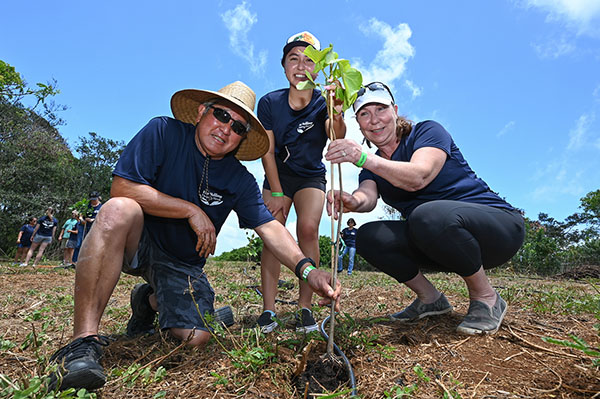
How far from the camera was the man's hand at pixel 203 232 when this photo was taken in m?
2.39

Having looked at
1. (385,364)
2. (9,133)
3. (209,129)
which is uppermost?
(9,133)

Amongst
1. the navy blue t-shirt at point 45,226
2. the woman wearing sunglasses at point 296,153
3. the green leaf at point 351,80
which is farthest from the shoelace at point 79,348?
the navy blue t-shirt at point 45,226

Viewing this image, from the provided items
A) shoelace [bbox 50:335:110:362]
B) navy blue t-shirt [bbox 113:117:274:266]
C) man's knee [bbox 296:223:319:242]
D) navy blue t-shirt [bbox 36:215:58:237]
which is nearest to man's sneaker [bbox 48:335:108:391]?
shoelace [bbox 50:335:110:362]

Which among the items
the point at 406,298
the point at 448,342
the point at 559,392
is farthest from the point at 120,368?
the point at 406,298

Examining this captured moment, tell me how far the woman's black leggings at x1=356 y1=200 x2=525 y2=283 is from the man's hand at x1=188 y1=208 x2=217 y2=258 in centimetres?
116

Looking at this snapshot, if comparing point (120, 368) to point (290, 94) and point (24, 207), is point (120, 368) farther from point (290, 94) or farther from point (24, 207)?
point (24, 207)

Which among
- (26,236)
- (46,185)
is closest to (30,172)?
(46,185)

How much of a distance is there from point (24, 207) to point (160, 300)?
22310mm

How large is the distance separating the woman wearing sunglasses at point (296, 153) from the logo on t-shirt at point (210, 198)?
0.67 meters

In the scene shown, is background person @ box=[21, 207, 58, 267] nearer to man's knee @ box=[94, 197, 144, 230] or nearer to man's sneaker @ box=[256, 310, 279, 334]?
man's sneaker @ box=[256, 310, 279, 334]

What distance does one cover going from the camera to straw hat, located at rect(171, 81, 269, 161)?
2.65 m

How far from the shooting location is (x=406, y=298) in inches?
175

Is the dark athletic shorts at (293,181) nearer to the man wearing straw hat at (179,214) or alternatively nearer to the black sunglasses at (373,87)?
the man wearing straw hat at (179,214)

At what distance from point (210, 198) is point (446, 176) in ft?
5.57
